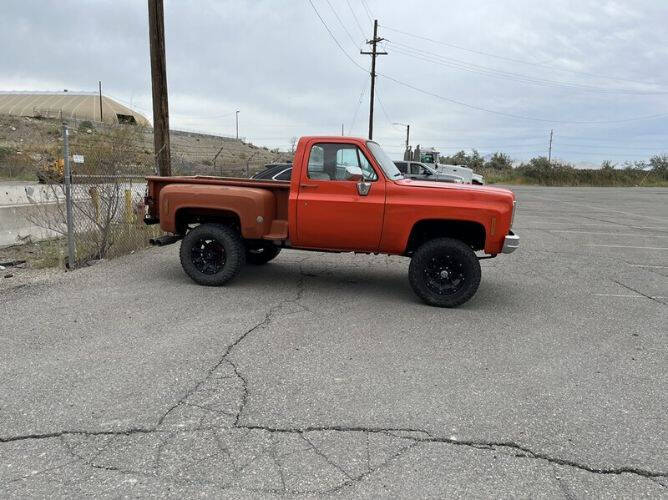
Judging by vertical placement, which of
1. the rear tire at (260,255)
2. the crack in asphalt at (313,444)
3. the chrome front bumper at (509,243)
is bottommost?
the crack in asphalt at (313,444)

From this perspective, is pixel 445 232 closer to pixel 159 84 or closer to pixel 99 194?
pixel 99 194

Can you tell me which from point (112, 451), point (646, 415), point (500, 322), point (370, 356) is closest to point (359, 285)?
point (500, 322)

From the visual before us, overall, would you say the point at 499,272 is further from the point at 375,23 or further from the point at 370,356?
the point at 375,23

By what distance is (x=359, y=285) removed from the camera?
24.2 ft

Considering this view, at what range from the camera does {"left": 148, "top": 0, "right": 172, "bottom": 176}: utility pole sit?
1082cm

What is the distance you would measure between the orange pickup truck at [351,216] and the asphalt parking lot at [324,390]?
0.48 metres

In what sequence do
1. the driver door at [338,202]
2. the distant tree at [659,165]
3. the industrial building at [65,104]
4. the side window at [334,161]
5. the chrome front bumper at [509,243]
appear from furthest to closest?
the industrial building at [65,104], the distant tree at [659,165], the side window at [334,161], the driver door at [338,202], the chrome front bumper at [509,243]

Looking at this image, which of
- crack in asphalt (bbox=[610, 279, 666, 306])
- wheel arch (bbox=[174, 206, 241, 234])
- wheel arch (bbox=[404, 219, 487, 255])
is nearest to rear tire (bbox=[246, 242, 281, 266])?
wheel arch (bbox=[174, 206, 241, 234])

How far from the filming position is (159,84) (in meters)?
11.1

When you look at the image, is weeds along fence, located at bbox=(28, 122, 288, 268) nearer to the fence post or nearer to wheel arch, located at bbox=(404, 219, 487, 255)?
the fence post

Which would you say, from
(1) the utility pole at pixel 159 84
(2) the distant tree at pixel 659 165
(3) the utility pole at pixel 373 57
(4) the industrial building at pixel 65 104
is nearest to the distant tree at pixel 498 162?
(2) the distant tree at pixel 659 165

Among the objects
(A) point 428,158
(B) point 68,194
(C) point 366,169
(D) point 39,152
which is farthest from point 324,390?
(A) point 428,158

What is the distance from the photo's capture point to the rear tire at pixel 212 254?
6941mm

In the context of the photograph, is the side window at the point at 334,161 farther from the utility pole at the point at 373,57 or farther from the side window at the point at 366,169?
the utility pole at the point at 373,57
